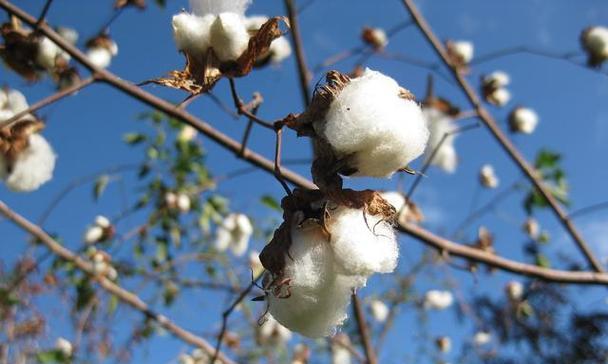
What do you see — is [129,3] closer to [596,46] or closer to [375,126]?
[375,126]

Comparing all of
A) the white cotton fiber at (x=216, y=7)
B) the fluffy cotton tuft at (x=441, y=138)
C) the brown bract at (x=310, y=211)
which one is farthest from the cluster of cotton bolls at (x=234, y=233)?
the brown bract at (x=310, y=211)

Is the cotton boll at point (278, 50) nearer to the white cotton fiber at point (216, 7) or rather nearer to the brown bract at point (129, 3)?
the brown bract at point (129, 3)

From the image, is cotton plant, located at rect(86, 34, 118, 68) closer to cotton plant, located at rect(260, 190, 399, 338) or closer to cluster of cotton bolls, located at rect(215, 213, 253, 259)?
cluster of cotton bolls, located at rect(215, 213, 253, 259)

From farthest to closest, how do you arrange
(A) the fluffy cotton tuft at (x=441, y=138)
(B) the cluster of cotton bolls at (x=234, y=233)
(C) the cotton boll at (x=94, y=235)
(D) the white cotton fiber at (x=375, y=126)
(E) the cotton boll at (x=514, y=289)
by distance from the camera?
(E) the cotton boll at (x=514, y=289) < (B) the cluster of cotton bolls at (x=234, y=233) < (C) the cotton boll at (x=94, y=235) < (A) the fluffy cotton tuft at (x=441, y=138) < (D) the white cotton fiber at (x=375, y=126)

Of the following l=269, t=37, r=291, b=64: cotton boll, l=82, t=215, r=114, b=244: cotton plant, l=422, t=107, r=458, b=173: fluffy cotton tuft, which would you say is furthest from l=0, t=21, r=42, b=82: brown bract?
l=82, t=215, r=114, b=244: cotton plant

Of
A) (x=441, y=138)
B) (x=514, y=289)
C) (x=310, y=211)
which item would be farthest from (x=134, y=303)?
(x=514, y=289)

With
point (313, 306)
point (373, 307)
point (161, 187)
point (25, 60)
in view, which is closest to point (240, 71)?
point (313, 306)
